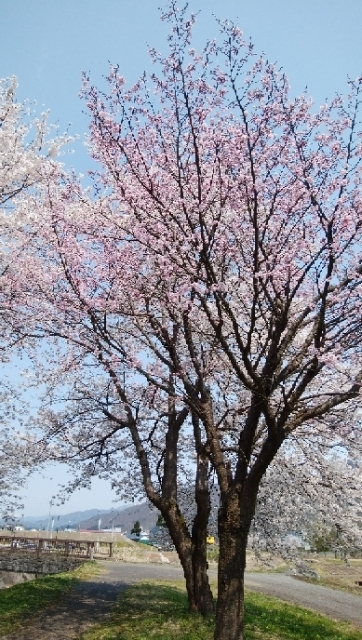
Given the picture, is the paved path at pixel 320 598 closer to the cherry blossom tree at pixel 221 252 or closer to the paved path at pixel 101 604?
the paved path at pixel 101 604

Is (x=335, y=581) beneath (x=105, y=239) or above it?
beneath

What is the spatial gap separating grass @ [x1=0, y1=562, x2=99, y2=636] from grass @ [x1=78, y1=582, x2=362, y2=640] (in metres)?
1.76

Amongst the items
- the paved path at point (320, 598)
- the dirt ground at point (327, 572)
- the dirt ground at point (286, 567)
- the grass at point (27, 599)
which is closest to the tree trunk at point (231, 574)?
the grass at point (27, 599)

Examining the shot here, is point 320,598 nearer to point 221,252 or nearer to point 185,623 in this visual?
point 185,623

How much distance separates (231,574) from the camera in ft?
26.6

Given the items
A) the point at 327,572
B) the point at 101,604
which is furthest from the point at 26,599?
the point at 327,572

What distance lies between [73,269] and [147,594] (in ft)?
37.4

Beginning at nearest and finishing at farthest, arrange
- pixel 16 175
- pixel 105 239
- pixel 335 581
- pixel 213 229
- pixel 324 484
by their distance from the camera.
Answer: pixel 213 229
pixel 105 239
pixel 16 175
pixel 324 484
pixel 335 581

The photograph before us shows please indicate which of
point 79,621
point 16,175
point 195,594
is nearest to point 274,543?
point 195,594

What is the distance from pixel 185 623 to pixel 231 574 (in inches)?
126

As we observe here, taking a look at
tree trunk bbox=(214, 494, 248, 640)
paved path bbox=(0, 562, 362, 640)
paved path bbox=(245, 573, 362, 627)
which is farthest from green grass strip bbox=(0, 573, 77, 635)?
paved path bbox=(245, 573, 362, 627)

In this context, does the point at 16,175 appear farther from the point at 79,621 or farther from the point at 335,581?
the point at 335,581

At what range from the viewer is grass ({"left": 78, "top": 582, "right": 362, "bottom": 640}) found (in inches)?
376

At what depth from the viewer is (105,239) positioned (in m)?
9.77
